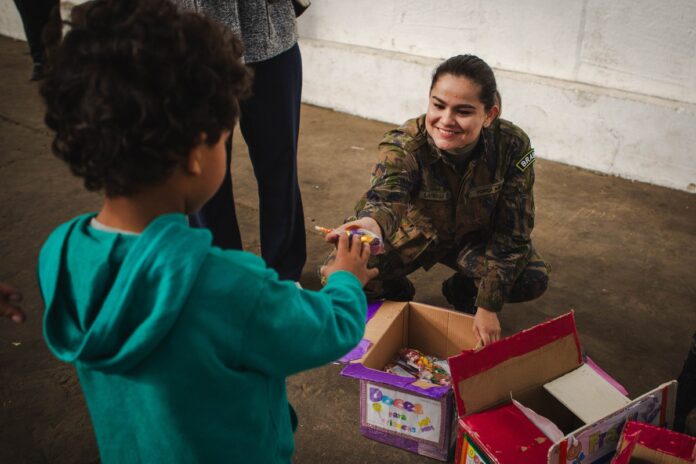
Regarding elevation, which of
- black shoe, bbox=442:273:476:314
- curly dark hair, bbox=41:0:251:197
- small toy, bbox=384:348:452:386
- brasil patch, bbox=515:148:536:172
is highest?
curly dark hair, bbox=41:0:251:197

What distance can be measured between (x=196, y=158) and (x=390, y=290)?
145 cm

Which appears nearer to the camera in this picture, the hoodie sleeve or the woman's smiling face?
the hoodie sleeve

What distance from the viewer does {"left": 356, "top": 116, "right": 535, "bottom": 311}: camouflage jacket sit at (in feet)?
6.56

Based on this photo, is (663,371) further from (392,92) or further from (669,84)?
(392,92)

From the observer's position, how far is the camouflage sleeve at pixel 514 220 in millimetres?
2020

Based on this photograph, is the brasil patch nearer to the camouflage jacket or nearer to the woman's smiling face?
the camouflage jacket

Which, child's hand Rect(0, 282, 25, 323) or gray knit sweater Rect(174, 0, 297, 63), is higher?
gray knit sweater Rect(174, 0, 297, 63)

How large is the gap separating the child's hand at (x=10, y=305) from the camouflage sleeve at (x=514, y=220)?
52.3 inches

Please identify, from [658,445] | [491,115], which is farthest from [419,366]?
[491,115]

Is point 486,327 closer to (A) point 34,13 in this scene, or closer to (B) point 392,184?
(B) point 392,184

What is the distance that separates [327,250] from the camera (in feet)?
9.45

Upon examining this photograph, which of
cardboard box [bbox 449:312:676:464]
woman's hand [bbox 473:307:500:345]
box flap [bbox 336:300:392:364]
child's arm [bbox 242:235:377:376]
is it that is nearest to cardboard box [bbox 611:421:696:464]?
cardboard box [bbox 449:312:676:464]

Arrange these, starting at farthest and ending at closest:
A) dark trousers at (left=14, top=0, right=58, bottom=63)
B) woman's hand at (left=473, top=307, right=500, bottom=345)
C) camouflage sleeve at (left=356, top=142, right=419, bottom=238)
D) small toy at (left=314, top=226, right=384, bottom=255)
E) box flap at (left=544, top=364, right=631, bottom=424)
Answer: dark trousers at (left=14, top=0, right=58, bottom=63) < camouflage sleeve at (left=356, top=142, right=419, bottom=238) < woman's hand at (left=473, top=307, right=500, bottom=345) < box flap at (left=544, top=364, right=631, bottom=424) < small toy at (left=314, top=226, right=384, bottom=255)

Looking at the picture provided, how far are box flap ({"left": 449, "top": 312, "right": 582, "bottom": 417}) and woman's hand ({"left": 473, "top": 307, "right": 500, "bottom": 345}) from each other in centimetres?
18
